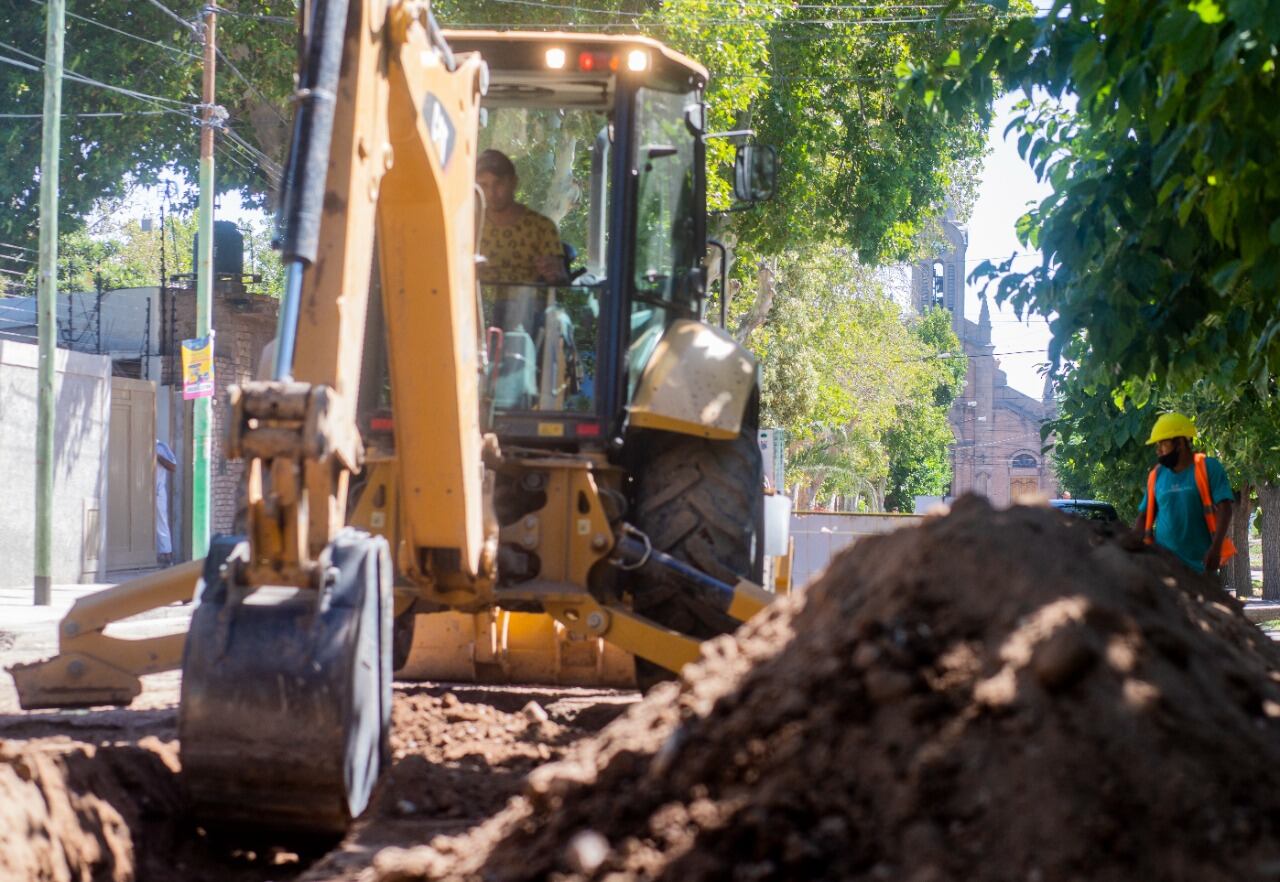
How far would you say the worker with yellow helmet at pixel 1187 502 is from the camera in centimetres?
939

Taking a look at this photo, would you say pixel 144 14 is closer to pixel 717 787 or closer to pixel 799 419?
pixel 799 419

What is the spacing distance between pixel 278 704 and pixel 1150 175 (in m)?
5.23

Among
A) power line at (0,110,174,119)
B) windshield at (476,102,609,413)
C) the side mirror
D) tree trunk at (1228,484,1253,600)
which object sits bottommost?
tree trunk at (1228,484,1253,600)

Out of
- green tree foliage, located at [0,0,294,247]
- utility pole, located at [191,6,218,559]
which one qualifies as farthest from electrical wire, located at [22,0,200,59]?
utility pole, located at [191,6,218,559]

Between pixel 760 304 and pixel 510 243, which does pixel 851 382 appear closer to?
pixel 760 304

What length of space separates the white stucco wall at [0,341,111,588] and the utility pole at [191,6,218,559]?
167 cm

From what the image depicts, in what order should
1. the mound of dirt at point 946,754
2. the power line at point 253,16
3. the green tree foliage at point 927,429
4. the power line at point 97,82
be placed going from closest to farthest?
the mound of dirt at point 946,754
the power line at point 253,16
the power line at point 97,82
the green tree foliage at point 927,429

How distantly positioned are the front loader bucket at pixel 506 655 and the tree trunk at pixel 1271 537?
1928cm

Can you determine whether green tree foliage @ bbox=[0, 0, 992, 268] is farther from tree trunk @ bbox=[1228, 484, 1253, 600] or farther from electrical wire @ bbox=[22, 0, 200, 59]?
tree trunk @ bbox=[1228, 484, 1253, 600]

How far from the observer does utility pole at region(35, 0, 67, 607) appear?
52.5ft

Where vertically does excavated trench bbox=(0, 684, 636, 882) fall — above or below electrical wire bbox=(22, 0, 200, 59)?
below

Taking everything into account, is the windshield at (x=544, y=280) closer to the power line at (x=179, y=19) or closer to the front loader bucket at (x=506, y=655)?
the front loader bucket at (x=506, y=655)

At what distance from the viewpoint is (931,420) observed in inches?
2485

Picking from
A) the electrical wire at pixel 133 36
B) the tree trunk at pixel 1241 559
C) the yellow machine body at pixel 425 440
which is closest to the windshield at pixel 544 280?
the yellow machine body at pixel 425 440
